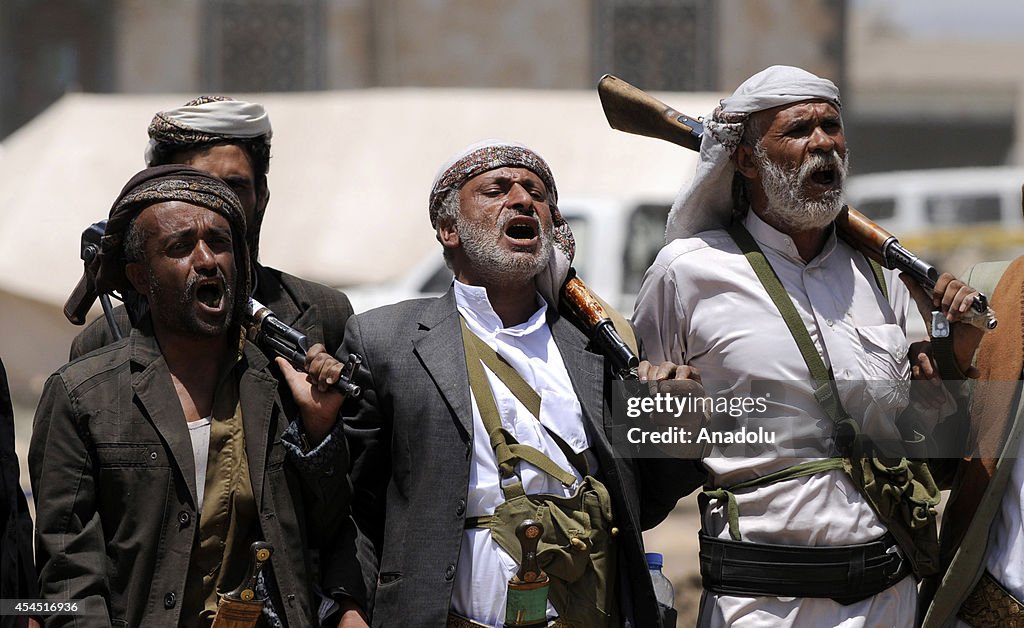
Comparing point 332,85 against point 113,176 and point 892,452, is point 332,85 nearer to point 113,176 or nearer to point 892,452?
point 113,176

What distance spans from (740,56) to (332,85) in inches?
213

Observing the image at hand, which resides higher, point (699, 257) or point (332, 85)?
point (699, 257)

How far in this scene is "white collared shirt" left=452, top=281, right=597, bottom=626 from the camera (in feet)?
12.1

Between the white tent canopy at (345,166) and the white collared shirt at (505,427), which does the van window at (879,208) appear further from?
the white collared shirt at (505,427)

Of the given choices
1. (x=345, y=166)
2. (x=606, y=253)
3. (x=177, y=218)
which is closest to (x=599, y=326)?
(x=177, y=218)

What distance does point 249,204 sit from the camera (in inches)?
176

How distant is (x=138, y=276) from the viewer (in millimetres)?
3801

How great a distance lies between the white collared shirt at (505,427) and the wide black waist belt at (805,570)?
0.47 m

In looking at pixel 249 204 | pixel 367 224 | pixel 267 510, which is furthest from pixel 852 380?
A: pixel 367 224

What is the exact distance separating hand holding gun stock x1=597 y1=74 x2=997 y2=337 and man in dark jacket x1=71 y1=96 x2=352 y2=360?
3.39 feet

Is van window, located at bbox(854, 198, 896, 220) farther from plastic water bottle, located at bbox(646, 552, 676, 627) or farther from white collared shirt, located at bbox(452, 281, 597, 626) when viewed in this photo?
white collared shirt, located at bbox(452, 281, 597, 626)

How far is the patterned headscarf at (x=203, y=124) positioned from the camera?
450 cm

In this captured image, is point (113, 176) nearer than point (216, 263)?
No

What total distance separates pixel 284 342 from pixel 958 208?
1480 centimetres
